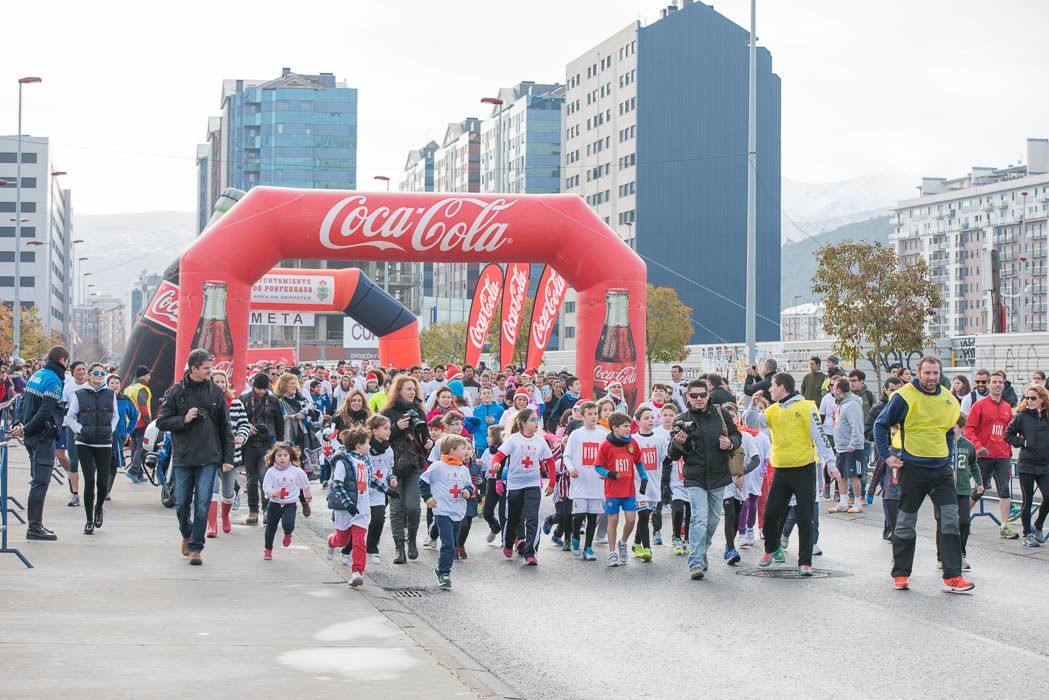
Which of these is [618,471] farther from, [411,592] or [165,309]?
[165,309]

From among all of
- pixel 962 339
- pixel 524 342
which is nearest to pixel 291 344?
pixel 524 342

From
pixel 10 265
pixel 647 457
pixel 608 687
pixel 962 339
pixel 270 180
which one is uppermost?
pixel 270 180

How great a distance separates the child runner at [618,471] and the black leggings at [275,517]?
2.93m

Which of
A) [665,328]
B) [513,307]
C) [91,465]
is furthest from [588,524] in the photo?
[665,328]

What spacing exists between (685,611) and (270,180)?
14968 centimetres

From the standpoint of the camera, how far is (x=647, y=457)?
12.8 meters

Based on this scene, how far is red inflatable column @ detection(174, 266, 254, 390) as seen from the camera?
2350 cm

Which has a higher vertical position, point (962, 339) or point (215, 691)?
point (962, 339)

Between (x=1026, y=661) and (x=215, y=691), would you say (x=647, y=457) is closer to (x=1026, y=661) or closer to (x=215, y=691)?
(x=1026, y=661)

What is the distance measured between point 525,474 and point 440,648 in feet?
14.6

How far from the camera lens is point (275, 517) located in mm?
12078

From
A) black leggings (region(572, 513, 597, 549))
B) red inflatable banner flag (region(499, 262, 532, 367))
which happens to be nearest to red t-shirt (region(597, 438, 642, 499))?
black leggings (region(572, 513, 597, 549))

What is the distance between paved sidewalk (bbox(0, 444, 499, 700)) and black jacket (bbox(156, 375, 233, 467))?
92 cm

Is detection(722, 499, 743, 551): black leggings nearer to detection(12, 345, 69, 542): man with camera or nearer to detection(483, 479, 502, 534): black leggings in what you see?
detection(483, 479, 502, 534): black leggings
